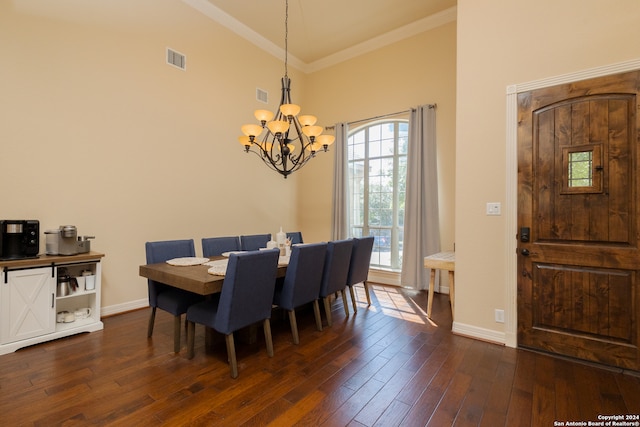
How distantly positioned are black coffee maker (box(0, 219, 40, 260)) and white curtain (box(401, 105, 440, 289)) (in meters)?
4.45

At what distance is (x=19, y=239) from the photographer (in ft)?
8.60

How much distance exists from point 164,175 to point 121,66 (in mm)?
1342

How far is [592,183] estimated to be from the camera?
2352 millimetres

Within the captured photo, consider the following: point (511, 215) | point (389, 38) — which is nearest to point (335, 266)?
point (511, 215)

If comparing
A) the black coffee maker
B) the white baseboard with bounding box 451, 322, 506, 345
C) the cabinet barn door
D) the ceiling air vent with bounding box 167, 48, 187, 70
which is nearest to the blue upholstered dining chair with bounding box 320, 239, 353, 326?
the white baseboard with bounding box 451, 322, 506, 345

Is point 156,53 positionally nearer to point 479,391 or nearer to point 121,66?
point 121,66

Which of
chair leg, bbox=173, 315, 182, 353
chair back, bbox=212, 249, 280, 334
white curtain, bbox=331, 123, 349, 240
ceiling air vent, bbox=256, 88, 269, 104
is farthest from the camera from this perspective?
white curtain, bbox=331, 123, 349, 240

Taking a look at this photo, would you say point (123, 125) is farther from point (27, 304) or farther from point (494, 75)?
point (494, 75)

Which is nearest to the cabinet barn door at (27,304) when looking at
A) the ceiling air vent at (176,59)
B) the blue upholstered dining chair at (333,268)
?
the blue upholstered dining chair at (333,268)

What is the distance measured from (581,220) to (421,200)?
226 cm

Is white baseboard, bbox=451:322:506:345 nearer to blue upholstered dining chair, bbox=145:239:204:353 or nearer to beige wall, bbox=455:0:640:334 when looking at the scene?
beige wall, bbox=455:0:640:334

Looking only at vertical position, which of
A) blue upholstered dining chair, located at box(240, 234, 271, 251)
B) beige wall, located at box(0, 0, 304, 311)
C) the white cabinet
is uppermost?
beige wall, located at box(0, 0, 304, 311)

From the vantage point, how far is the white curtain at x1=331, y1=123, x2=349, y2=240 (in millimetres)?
5422

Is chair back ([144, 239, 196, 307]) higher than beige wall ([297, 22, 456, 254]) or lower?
lower
